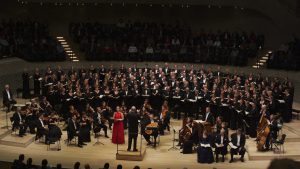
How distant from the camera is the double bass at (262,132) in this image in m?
15.6

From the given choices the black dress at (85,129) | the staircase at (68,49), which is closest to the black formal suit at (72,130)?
the black dress at (85,129)

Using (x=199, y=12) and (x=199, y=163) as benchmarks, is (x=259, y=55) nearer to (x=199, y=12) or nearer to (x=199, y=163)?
(x=199, y=12)

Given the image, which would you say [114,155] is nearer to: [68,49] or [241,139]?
[241,139]

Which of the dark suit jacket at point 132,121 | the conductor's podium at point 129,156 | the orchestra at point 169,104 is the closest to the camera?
the dark suit jacket at point 132,121

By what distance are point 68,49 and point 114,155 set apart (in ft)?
40.1

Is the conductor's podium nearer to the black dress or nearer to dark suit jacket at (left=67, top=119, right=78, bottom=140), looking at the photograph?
the black dress

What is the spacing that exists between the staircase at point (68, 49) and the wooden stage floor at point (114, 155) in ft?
30.5

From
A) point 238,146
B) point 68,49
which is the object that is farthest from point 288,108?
point 68,49

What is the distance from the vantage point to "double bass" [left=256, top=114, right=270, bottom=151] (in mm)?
15570

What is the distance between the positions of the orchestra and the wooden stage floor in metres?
0.34

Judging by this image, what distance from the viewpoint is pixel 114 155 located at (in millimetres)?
15508

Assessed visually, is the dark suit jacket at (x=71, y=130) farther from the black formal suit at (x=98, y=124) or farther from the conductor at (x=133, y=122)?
the conductor at (x=133, y=122)

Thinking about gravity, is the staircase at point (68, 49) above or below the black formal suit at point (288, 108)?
above

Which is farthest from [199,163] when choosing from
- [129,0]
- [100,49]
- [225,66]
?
[129,0]
